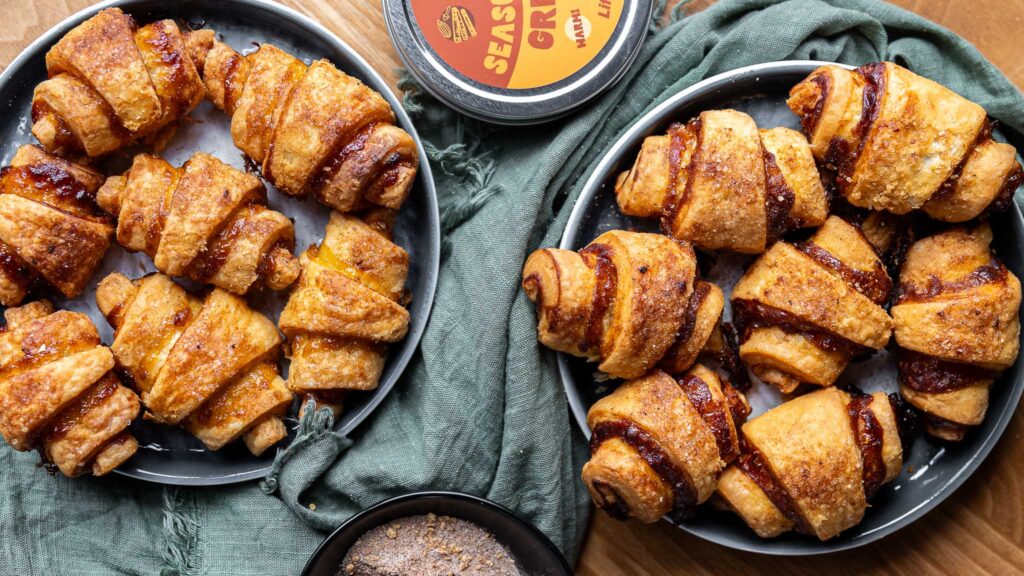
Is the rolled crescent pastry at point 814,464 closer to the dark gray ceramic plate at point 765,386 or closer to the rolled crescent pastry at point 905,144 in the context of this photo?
the dark gray ceramic plate at point 765,386

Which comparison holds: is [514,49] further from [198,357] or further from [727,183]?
[198,357]

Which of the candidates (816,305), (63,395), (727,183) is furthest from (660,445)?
(63,395)

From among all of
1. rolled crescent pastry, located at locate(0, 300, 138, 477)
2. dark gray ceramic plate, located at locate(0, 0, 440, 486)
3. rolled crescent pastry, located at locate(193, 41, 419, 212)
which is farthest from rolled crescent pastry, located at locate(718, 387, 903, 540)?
rolled crescent pastry, located at locate(0, 300, 138, 477)

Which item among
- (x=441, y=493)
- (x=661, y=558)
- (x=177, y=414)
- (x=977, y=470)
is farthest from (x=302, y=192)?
(x=977, y=470)

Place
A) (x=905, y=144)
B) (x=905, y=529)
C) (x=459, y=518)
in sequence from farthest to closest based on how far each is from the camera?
(x=905, y=529)
(x=459, y=518)
(x=905, y=144)

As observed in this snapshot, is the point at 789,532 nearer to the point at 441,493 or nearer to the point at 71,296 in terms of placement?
the point at 441,493

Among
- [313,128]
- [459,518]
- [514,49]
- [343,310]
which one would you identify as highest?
[514,49]

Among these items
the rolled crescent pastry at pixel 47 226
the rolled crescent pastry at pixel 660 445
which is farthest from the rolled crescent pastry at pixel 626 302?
the rolled crescent pastry at pixel 47 226
